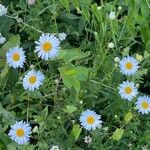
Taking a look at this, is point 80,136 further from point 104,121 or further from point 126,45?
point 126,45

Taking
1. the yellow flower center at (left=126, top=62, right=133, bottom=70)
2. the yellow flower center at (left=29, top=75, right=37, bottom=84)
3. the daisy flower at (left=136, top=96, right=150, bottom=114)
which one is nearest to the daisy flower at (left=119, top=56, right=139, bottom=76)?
the yellow flower center at (left=126, top=62, right=133, bottom=70)

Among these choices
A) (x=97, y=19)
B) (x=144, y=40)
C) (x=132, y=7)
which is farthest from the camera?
(x=144, y=40)

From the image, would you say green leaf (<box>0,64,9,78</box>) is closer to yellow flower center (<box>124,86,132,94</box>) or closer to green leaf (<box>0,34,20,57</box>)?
green leaf (<box>0,34,20,57</box>)

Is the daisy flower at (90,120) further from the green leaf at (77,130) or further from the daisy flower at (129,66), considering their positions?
the daisy flower at (129,66)

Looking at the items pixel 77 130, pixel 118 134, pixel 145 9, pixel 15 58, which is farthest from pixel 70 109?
pixel 145 9

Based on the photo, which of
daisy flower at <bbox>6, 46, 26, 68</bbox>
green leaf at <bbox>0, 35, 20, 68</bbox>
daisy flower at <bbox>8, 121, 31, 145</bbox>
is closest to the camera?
daisy flower at <bbox>8, 121, 31, 145</bbox>

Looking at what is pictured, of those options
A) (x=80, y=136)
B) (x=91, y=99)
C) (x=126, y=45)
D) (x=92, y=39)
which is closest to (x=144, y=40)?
(x=126, y=45)
